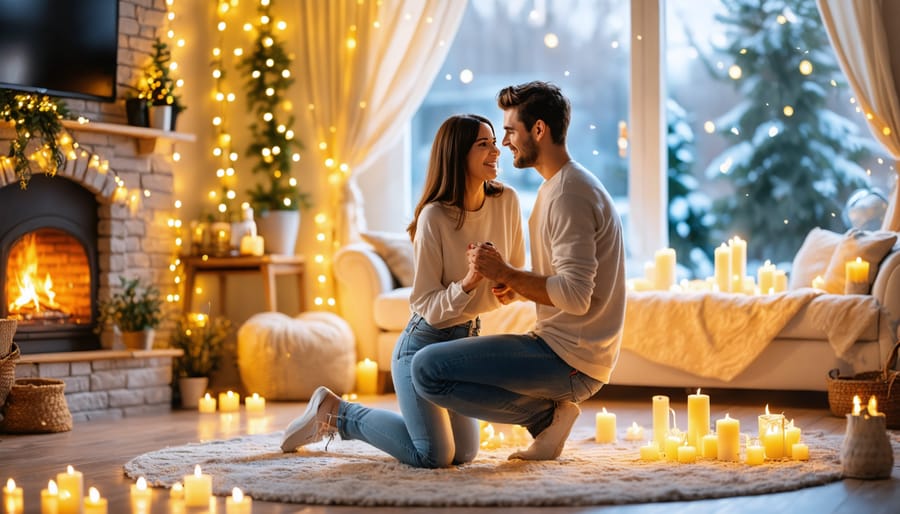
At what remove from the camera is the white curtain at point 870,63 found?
547 centimetres

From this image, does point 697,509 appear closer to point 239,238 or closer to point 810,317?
point 810,317

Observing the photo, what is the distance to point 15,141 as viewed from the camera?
15.8 feet

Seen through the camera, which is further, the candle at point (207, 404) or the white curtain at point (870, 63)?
the white curtain at point (870, 63)

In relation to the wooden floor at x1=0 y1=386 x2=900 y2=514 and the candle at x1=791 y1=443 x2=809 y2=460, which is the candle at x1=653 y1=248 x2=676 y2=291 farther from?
→ the candle at x1=791 y1=443 x2=809 y2=460

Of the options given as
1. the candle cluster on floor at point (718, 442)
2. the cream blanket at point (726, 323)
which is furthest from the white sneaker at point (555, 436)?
the cream blanket at point (726, 323)

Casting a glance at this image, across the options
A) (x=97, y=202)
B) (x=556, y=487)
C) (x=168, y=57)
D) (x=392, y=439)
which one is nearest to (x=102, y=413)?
(x=97, y=202)

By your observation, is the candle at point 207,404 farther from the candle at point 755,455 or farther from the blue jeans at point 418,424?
the candle at point 755,455

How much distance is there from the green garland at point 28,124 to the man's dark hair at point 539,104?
237 cm

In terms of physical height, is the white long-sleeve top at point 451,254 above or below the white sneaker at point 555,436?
above

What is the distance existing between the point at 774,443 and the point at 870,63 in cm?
269

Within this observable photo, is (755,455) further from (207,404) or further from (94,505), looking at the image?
(207,404)

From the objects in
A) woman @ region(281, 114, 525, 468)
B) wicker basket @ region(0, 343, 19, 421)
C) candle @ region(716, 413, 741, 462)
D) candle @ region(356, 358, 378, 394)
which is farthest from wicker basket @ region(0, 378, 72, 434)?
candle @ region(716, 413, 741, 462)

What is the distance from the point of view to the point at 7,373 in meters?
4.55

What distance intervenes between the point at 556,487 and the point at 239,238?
3339 mm
